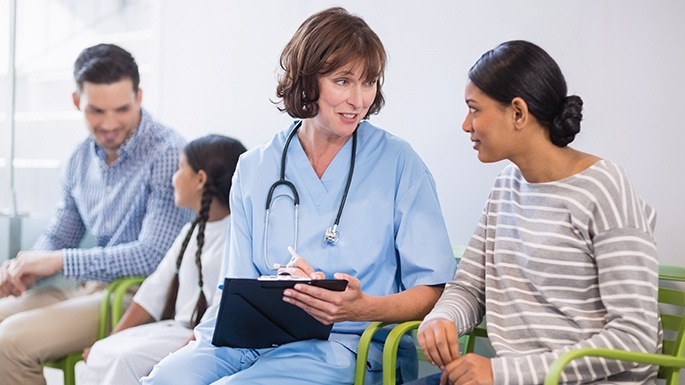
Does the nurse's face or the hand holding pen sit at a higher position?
the nurse's face

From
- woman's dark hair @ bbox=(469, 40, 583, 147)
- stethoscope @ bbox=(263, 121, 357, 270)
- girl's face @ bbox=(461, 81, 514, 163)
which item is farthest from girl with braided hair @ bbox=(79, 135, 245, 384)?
woman's dark hair @ bbox=(469, 40, 583, 147)

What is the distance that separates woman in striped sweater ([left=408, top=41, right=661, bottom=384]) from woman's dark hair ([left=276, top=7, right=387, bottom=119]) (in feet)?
0.89

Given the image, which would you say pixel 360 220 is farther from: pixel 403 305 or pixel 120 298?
pixel 120 298

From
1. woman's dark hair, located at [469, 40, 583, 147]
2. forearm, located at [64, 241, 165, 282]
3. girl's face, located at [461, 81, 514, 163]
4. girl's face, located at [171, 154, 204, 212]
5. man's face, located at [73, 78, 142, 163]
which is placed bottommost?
forearm, located at [64, 241, 165, 282]

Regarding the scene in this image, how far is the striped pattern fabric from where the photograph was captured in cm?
158

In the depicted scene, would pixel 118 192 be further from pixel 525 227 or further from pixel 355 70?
pixel 525 227

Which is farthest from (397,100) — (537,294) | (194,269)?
(537,294)

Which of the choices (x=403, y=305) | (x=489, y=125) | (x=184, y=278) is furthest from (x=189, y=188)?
(x=489, y=125)

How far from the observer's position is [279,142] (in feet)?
6.98

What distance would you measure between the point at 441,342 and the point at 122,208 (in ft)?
4.78

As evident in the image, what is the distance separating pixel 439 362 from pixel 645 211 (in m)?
0.50

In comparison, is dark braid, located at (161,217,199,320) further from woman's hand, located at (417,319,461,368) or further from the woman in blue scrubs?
woman's hand, located at (417,319,461,368)

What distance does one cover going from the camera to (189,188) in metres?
2.60

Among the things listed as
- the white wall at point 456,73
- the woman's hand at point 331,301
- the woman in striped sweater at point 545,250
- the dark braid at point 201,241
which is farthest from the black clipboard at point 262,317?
the white wall at point 456,73
